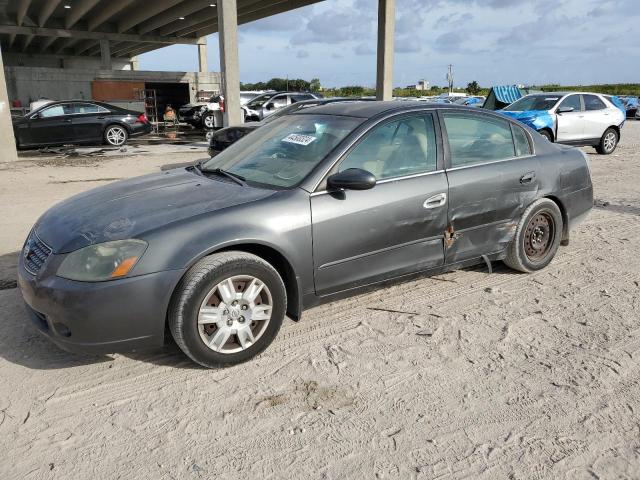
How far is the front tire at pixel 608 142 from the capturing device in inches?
533

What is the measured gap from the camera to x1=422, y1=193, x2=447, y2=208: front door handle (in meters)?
3.80

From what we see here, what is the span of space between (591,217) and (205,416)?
5895 millimetres

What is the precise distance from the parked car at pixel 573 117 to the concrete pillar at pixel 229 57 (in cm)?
779

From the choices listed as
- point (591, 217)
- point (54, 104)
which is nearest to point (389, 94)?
point (54, 104)

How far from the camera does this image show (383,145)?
3.79 m

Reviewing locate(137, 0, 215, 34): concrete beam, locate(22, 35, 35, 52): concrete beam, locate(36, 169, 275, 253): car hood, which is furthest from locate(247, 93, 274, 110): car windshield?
locate(22, 35, 35, 52): concrete beam

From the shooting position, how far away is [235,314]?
311 centimetres

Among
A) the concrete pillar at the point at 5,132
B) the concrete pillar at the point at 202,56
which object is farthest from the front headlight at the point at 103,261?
the concrete pillar at the point at 202,56

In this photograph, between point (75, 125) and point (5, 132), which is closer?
point (5, 132)

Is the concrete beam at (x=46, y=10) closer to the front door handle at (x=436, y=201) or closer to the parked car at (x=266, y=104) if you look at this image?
the parked car at (x=266, y=104)

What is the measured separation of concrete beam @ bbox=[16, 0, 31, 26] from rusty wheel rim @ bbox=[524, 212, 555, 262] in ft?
90.4

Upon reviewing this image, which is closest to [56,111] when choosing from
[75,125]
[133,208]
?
[75,125]

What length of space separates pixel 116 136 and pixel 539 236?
47.4 feet

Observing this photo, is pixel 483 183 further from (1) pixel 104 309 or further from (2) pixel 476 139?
(1) pixel 104 309
